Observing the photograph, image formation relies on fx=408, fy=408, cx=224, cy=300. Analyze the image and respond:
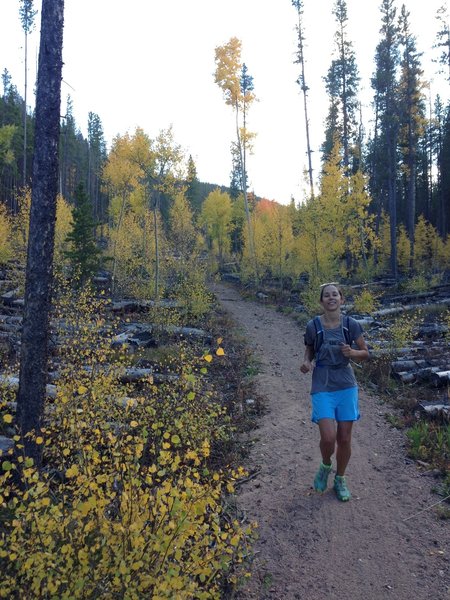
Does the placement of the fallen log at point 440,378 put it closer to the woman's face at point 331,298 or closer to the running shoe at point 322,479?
the running shoe at point 322,479

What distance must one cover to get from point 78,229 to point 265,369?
1172 centimetres

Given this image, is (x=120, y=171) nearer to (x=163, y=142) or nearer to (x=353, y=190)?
(x=163, y=142)

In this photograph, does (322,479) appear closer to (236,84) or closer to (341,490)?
(341,490)

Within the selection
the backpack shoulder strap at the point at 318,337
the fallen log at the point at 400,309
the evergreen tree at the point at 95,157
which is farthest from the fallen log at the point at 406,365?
the evergreen tree at the point at 95,157

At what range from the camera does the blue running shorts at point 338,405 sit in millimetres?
3912

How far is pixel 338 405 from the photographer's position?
12.9 feet

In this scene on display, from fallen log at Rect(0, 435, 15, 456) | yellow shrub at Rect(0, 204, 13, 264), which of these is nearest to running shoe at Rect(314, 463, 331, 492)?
fallen log at Rect(0, 435, 15, 456)

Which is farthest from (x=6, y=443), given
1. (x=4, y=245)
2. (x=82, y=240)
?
(x=4, y=245)

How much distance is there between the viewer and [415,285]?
1966 centimetres

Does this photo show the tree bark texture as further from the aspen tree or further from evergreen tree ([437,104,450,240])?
evergreen tree ([437,104,450,240])

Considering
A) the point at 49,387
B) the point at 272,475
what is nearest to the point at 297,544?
the point at 272,475

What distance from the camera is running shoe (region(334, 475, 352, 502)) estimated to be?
4.22m

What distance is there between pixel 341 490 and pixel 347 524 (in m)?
0.42

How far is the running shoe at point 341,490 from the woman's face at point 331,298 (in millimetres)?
1785
